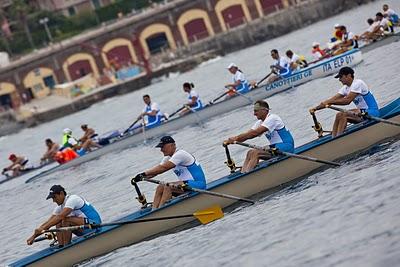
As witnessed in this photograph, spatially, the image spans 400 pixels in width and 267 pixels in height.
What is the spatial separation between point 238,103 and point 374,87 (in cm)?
702

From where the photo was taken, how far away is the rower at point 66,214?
1529 centimetres

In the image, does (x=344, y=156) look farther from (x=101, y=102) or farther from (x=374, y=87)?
(x=101, y=102)

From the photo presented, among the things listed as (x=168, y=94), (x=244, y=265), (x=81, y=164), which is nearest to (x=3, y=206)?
(x=81, y=164)

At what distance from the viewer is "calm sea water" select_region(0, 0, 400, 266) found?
1219cm

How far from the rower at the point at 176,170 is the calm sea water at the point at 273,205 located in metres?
0.82

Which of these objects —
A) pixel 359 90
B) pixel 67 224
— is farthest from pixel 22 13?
pixel 359 90

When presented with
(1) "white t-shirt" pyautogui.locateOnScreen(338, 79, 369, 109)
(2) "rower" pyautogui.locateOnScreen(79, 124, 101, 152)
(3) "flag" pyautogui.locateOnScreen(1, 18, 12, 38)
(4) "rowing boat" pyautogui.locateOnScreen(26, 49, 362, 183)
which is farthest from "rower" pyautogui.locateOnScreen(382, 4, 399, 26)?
(3) "flag" pyautogui.locateOnScreen(1, 18, 12, 38)

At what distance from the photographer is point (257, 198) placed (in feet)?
51.8

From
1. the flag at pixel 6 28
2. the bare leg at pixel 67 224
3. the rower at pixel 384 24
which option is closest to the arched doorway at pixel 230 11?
the flag at pixel 6 28

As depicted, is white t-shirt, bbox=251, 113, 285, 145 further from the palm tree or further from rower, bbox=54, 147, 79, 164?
the palm tree

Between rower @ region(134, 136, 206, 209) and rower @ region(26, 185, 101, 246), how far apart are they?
134 cm

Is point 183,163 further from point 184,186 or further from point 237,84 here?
point 237,84

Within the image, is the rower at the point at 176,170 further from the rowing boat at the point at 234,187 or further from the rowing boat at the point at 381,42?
the rowing boat at the point at 381,42

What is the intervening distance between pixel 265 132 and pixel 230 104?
14.9 meters
